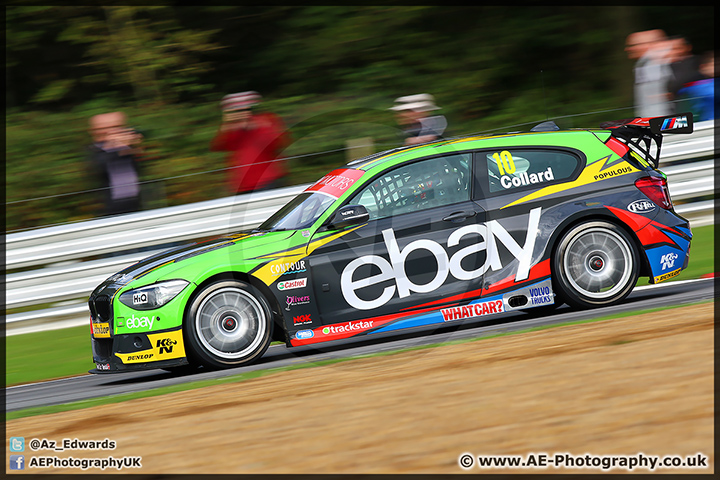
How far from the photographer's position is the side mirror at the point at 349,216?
632 centimetres

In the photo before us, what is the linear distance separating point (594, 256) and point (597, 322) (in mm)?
803

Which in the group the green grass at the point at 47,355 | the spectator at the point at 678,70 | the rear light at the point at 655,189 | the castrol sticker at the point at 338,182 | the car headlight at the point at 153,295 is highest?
the spectator at the point at 678,70

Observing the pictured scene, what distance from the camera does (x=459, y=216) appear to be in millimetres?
6457

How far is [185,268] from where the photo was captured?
244 inches

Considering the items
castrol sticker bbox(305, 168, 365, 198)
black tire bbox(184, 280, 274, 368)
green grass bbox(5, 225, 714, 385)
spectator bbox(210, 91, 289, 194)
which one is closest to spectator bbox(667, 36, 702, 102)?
green grass bbox(5, 225, 714, 385)

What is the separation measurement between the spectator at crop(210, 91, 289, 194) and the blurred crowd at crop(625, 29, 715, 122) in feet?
15.3

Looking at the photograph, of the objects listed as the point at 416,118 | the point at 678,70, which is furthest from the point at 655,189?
the point at 678,70

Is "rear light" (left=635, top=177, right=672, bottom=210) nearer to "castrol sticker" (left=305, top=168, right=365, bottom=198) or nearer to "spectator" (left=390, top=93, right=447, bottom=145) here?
"castrol sticker" (left=305, top=168, right=365, bottom=198)

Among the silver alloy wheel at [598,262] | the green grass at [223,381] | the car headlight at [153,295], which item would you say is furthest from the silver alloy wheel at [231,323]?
the silver alloy wheel at [598,262]

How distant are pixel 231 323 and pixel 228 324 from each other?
2 cm

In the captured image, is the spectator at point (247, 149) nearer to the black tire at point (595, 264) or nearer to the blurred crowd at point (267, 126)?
the blurred crowd at point (267, 126)

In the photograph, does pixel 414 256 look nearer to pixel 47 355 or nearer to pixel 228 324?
pixel 228 324

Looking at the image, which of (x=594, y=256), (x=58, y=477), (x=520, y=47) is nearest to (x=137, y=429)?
(x=58, y=477)

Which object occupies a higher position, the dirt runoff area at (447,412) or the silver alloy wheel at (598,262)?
the silver alloy wheel at (598,262)
